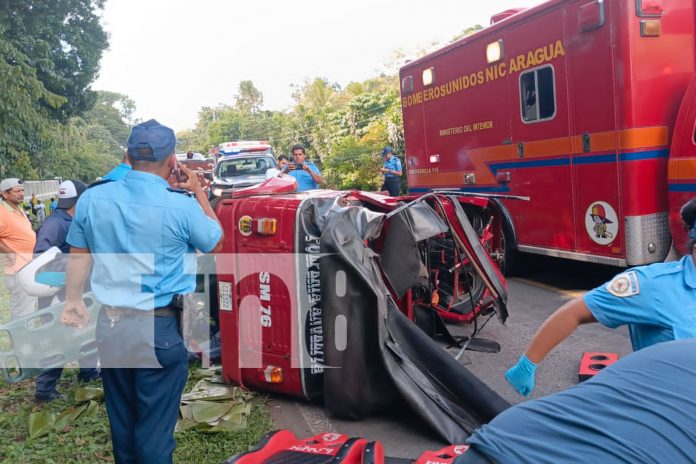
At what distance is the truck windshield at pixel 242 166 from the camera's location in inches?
687

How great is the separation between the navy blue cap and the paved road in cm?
207

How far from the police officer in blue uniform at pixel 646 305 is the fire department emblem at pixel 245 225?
2559mm

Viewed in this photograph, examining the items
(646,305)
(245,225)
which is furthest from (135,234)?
(646,305)

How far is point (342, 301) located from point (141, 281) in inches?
56.1

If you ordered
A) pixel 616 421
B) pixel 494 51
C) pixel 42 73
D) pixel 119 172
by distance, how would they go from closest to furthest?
1. pixel 616 421
2. pixel 119 172
3. pixel 494 51
4. pixel 42 73

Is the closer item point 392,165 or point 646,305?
point 646,305

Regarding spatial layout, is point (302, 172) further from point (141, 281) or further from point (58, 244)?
point (141, 281)

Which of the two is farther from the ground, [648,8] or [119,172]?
[648,8]

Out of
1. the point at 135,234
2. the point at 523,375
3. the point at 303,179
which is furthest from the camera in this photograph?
the point at 303,179

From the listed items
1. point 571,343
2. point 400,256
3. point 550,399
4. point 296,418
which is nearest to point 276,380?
point 296,418

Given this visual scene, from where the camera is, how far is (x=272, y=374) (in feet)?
14.7

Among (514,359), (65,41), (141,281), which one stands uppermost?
(65,41)

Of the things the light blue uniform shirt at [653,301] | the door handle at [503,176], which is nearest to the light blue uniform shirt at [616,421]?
the light blue uniform shirt at [653,301]

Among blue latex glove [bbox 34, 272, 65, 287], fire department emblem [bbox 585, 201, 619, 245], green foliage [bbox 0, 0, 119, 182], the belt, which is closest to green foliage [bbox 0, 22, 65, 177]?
green foliage [bbox 0, 0, 119, 182]
